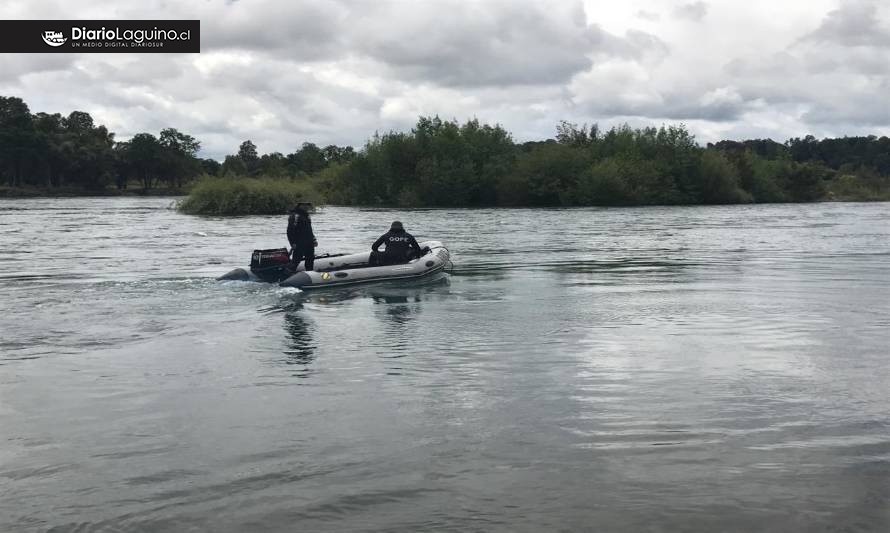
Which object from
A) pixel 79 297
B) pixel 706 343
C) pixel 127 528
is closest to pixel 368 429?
pixel 127 528

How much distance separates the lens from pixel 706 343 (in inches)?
443

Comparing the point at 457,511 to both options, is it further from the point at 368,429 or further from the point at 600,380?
the point at 600,380

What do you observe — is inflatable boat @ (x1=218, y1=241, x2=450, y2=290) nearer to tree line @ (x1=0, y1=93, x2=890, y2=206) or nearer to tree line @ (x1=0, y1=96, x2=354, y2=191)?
tree line @ (x1=0, y1=93, x2=890, y2=206)

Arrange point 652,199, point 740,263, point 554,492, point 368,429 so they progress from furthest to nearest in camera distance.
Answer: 1. point 652,199
2. point 740,263
3. point 368,429
4. point 554,492

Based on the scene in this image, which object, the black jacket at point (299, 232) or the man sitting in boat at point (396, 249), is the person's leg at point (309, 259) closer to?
the black jacket at point (299, 232)

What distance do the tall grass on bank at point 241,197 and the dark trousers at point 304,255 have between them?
4385cm

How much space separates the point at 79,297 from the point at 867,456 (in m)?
14.4

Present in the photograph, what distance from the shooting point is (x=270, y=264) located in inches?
705

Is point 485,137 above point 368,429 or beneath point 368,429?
above


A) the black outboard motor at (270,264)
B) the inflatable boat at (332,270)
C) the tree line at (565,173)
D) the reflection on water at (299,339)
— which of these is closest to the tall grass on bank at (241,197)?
the tree line at (565,173)

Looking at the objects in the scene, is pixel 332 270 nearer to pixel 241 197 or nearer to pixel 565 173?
pixel 241 197

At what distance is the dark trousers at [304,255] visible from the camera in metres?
18.0

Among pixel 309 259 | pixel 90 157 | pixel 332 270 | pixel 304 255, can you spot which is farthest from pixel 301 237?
pixel 90 157

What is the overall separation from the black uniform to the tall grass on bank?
43921mm
